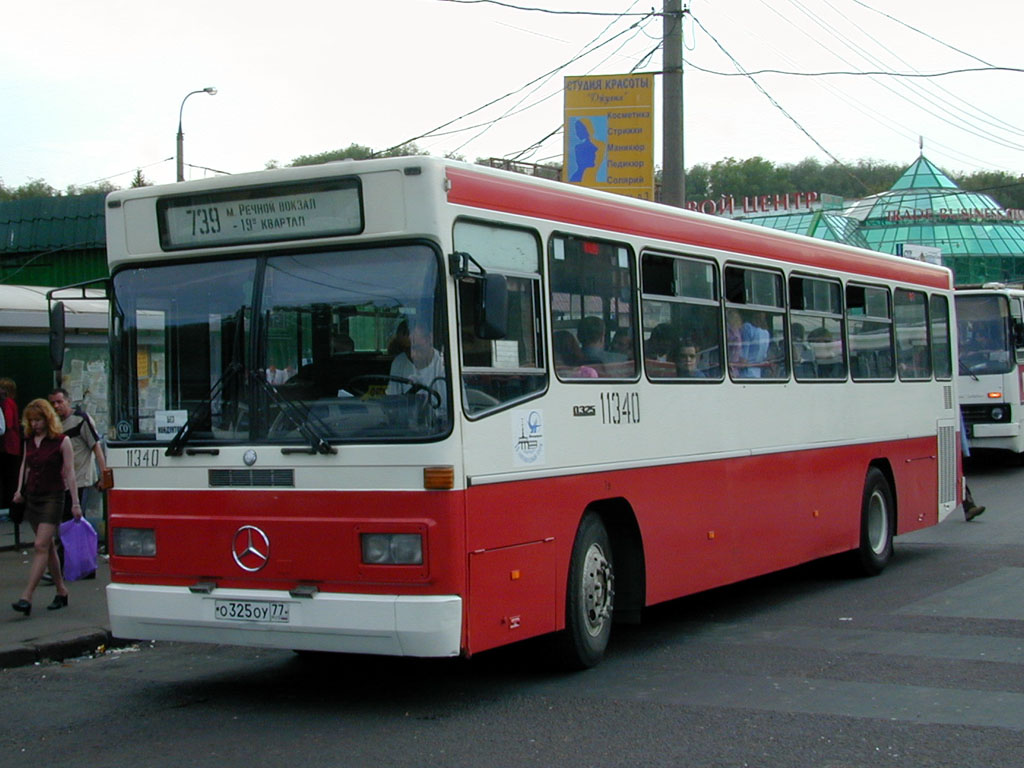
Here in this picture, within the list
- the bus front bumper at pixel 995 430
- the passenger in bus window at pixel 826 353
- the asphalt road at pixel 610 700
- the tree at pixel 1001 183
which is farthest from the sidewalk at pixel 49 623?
the tree at pixel 1001 183

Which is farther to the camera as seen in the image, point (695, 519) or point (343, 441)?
point (695, 519)

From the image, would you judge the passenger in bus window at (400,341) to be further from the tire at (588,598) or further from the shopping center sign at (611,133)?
the shopping center sign at (611,133)

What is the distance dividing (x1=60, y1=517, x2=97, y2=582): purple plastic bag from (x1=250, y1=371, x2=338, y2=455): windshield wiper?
490 centimetres

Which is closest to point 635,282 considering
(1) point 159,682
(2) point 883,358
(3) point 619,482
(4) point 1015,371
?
(3) point 619,482

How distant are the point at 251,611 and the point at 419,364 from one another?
1.67m

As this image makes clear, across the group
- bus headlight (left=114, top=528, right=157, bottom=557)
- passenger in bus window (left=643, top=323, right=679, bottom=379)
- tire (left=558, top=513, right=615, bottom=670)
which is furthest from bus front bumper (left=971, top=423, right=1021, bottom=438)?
bus headlight (left=114, top=528, right=157, bottom=557)

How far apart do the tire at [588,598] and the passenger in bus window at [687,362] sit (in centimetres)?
149

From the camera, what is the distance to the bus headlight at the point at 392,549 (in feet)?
22.6

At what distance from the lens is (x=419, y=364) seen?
7.02 meters

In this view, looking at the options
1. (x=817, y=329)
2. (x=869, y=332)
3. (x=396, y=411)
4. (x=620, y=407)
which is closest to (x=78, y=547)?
(x=620, y=407)

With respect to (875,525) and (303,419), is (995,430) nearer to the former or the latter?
(875,525)

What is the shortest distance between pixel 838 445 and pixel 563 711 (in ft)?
18.2

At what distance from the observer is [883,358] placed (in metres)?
13.0

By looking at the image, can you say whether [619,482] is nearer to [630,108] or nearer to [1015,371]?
[630,108]
